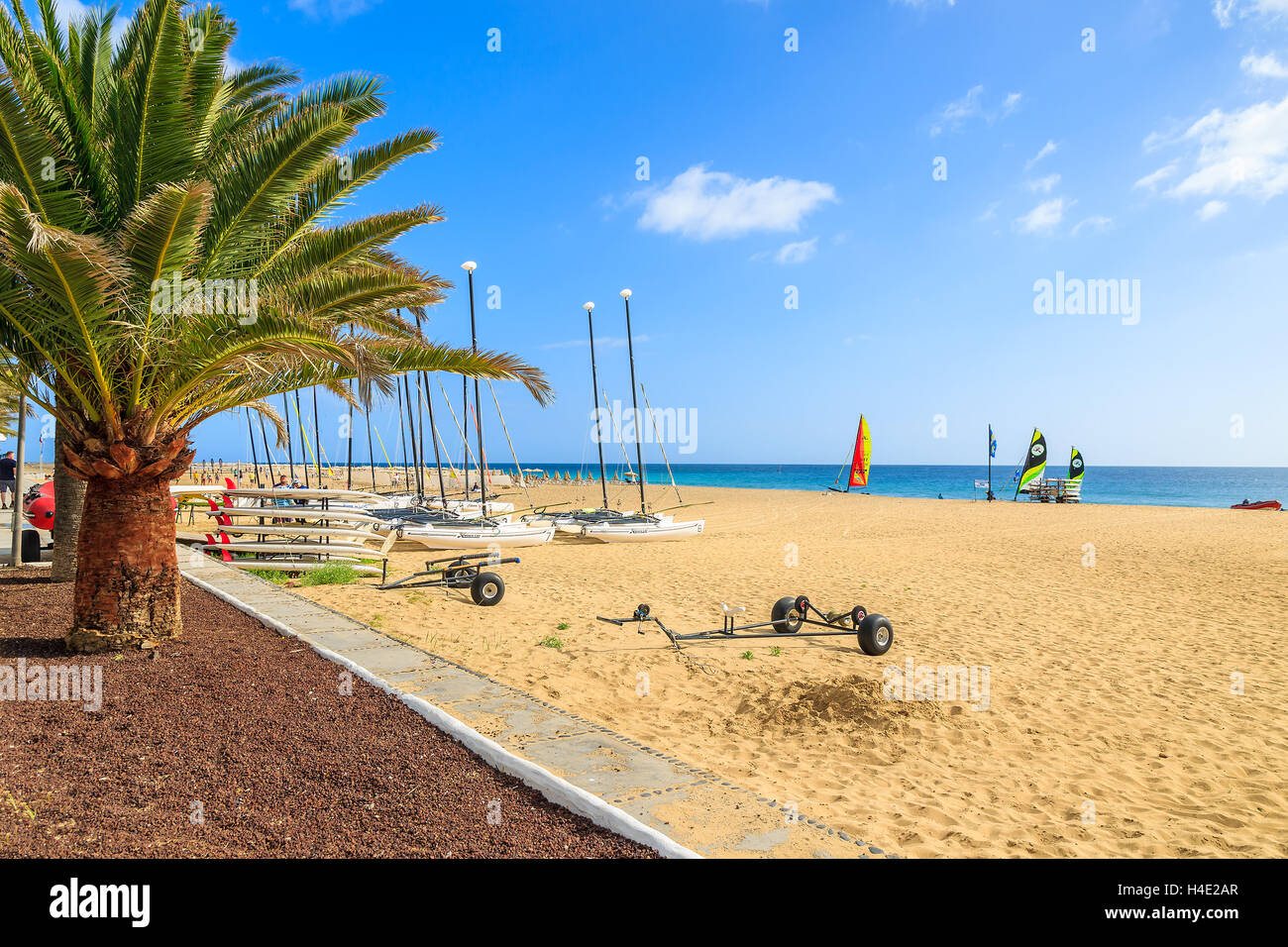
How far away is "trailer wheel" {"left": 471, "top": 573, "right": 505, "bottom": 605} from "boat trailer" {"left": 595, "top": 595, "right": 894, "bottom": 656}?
2.49 metres

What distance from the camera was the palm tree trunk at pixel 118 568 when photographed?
6.43 m

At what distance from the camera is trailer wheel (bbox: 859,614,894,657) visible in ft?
28.4

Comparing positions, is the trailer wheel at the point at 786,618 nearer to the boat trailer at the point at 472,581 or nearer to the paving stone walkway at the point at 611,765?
the boat trailer at the point at 472,581

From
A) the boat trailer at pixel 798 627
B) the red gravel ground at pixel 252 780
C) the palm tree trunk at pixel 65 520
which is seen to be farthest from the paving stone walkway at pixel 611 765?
the palm tree trunk at pixel 65 520

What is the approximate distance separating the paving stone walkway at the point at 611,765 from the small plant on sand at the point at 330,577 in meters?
4.60

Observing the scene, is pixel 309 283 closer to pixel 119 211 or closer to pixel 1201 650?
pixel 119 211

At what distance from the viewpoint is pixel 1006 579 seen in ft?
48.8

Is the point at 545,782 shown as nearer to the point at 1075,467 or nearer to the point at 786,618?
the point at 786,618

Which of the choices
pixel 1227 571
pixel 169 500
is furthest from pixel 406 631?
pixel 1227 571

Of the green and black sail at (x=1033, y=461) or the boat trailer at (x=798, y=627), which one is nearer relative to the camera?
the boat trailer at (x=798, y=627)

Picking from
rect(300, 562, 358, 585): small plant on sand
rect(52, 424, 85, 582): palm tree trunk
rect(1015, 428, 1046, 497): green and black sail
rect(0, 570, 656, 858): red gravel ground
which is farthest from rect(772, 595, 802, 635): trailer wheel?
rect(1015, 428, 1046, 497): green and black sail

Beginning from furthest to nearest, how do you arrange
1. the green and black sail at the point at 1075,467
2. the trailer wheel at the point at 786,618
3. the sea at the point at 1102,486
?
1. the sea at the point at 1102,486
2. the green and black sail at the point at 1075,467
3. the trailer wheel at the point at 786,618

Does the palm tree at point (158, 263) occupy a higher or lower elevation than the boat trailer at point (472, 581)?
higher
